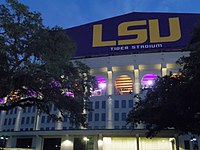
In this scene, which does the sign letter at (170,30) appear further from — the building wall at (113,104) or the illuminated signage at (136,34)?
the building wall at (113,104)

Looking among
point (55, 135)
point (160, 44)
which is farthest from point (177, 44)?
point (55, 135)

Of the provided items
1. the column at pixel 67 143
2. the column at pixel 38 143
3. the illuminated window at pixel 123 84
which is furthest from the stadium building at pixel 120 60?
the column at pixel 67 143

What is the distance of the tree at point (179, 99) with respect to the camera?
42.9 ft

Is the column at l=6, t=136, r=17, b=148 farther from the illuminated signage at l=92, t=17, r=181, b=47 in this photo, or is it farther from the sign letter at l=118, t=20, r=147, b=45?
the sign letter at l=118, t=20, r=147, b=45

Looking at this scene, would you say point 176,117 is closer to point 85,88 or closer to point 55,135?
point 85,88

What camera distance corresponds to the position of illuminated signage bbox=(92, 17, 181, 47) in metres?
40.7

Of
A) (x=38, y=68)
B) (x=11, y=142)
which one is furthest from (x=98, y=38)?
(x=38, y=68)

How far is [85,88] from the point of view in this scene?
16797 millimetres

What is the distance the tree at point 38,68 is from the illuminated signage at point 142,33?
1038 inches

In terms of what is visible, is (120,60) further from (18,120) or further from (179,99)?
(179,99)

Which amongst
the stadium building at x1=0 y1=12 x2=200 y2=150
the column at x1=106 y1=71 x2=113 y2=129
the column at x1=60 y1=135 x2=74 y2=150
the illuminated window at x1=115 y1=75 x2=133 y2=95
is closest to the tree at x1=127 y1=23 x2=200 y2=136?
the column at x1=60 y1=135 x2=74 y2=150

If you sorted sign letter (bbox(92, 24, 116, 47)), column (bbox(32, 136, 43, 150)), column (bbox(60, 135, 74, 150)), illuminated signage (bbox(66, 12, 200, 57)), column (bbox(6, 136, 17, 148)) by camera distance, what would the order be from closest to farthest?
column (bbox(32, 136, 43, 150)), column (bbox(60, 135, 74, 150)), column (bbox(6, 136, 17, 148)), illuminated signage (bbox(66, 12, 200, 57)), sign letter (bbox(92, 24, 116, 47))

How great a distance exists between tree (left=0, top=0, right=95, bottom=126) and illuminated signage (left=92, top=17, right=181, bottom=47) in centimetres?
2637

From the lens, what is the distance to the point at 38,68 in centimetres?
1326
